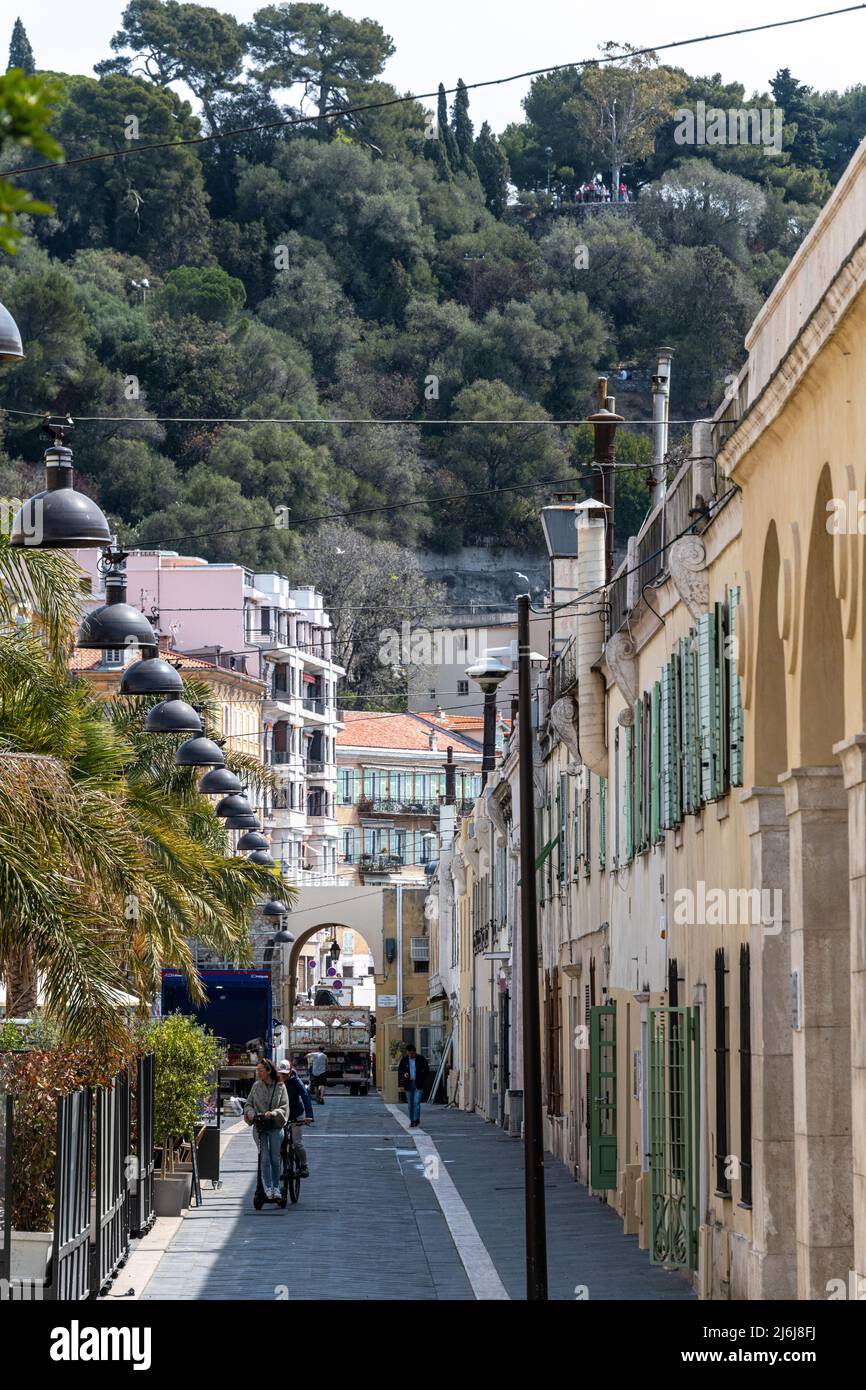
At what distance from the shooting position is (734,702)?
16.8 m

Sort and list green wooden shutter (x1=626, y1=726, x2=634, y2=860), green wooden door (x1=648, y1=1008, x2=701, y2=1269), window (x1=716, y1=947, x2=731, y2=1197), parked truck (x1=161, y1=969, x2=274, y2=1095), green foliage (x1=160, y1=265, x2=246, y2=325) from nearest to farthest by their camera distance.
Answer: window (x1=716, y1=947, x2=731, y2=1197)
green wooden door (x1=648, y1=1008, x2=701, y2=1269)
green wooden shutter (x1=626, y1=726, x2=634, y2=860)
parked truck (x1=161, y1=969, x2=274, y2=1095)
green foliage (x1=160, y1=265, x2=246, y2=325)

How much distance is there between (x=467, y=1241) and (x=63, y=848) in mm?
5823

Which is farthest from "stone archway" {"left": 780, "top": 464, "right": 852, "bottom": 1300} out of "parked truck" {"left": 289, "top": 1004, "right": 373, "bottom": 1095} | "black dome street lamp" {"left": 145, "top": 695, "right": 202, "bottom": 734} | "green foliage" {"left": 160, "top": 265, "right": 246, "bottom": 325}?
"green foliage" {"left": 160, "top": 265, "right": 246, "bottom": 325}

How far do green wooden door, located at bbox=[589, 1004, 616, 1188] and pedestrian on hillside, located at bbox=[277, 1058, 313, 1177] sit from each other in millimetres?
3192

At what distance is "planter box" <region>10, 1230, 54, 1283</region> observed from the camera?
14414 mm

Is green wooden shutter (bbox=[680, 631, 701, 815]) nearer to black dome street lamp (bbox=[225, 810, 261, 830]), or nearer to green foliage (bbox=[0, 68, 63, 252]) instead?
black dome street lamp (bbox=[225, 810, 261, 830])

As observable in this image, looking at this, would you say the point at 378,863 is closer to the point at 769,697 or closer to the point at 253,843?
the point at 253,843

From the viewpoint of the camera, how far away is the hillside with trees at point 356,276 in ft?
391

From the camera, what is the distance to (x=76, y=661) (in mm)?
75938

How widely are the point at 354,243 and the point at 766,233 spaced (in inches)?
1051

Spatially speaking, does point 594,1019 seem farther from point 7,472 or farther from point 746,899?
point 7,472

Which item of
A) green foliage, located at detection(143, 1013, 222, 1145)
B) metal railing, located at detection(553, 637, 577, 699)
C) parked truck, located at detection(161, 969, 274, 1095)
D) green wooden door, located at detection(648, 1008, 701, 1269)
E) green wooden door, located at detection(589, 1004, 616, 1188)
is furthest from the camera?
parked truck, located at detection(161, 969, 274, 1095)

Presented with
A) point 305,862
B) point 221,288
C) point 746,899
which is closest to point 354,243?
point 221,288

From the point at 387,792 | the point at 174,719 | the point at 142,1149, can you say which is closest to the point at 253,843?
the point at 174,719
